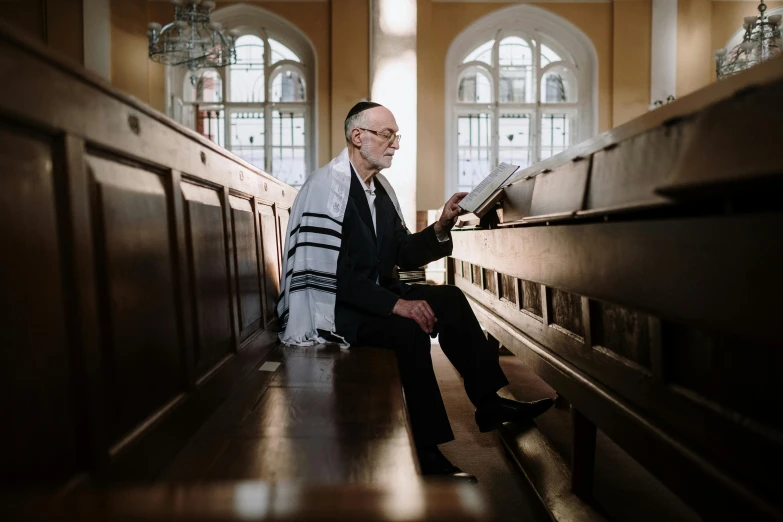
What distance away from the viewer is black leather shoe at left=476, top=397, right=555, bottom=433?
258 cm

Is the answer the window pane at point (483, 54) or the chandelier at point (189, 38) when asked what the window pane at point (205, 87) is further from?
the window pane at point (483, 54)

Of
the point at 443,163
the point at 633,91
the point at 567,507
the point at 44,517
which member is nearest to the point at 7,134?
the point at 44,517

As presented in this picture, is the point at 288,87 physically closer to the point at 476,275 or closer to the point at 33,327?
the point at 476,275

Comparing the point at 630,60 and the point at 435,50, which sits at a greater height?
the point at 435,50

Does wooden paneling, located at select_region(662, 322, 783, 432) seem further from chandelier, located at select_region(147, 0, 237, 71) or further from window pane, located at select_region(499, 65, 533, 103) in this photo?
window pane, located at select_region(499, 65, 533, 103)

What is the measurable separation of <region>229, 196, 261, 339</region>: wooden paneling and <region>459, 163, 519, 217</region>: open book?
0.90 meters

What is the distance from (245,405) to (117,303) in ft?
2.11

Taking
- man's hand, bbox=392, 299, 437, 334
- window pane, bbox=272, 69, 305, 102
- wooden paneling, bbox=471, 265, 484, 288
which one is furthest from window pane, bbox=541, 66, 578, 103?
man's hand, bbox=392, 299, 437, 334

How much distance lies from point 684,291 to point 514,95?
10.3 metres

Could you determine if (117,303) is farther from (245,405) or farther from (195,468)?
(245,405)

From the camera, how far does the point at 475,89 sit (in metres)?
10.9

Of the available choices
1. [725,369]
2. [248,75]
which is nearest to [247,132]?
[248,75]

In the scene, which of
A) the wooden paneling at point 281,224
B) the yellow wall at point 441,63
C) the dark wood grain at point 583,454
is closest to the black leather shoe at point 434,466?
the dark wood grain at point 583,454

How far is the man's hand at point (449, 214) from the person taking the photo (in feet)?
9.45
